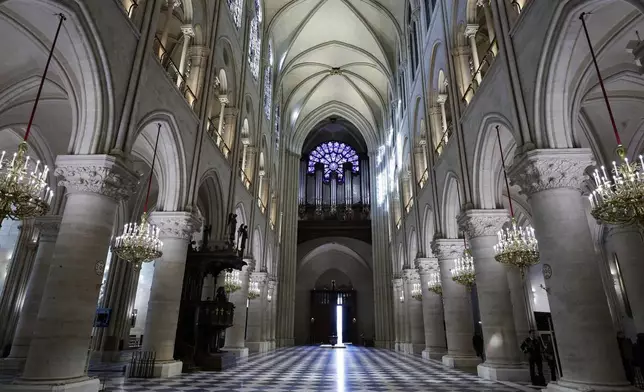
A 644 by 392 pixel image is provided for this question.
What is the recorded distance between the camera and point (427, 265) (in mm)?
15984

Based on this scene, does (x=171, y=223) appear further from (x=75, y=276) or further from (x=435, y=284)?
(x=435, y=284)

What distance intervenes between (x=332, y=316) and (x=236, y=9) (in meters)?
24.9

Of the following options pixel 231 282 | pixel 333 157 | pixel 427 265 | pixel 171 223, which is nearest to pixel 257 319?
pixel 231 282

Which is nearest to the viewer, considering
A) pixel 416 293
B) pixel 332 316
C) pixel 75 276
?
pixel 75 276

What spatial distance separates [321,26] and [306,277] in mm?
20405

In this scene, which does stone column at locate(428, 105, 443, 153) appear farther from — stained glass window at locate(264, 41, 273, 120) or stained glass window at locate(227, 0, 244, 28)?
stained glass window at locate(264, 41, 273, 120)

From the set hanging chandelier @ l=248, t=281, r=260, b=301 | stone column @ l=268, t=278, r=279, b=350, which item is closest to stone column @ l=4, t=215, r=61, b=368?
hanging chandelier @ l=248, t=281, r=260, b=301

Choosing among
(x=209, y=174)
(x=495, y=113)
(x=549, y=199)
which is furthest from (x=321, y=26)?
(x=549, y=199)

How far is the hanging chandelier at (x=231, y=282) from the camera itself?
1494 centimetres

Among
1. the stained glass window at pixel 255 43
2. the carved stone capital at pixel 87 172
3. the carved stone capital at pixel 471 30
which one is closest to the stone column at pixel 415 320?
the carved stone capital at pixel 471 30

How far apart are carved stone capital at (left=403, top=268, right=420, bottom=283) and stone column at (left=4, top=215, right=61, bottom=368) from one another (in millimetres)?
14931

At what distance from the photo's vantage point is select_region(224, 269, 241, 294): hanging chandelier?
1494 centimetres

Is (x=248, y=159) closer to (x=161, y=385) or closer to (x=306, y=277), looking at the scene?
(x=161, y=385)

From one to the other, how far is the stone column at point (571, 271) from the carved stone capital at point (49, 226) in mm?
12747
